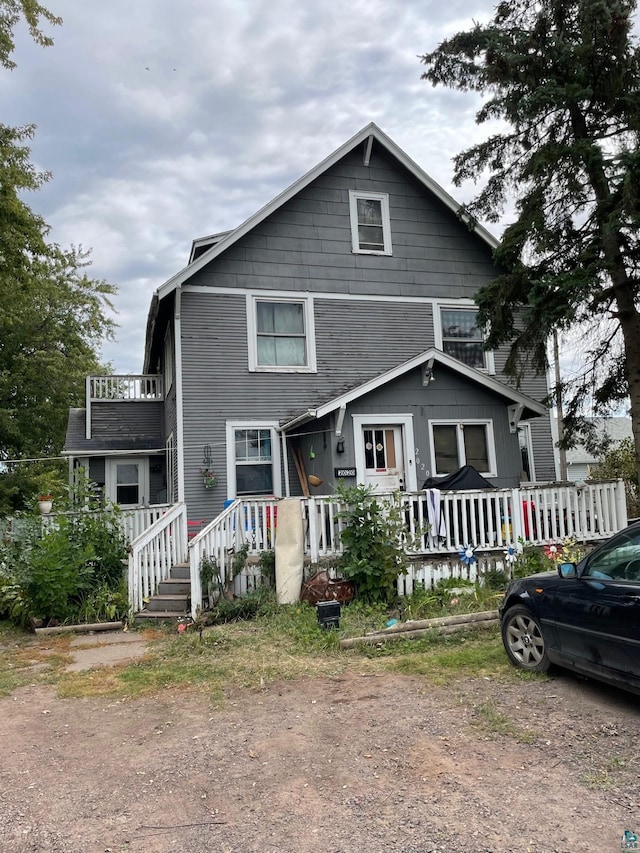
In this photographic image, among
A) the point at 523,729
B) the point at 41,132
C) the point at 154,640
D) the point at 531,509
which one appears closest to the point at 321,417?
the point at 531,509

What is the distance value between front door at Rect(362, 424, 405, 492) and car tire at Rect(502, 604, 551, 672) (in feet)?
19.9

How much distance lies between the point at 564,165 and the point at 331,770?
966cm

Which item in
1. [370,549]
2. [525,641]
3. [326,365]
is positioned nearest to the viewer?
[525,641]

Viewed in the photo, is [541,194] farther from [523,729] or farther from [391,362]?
[523,729]

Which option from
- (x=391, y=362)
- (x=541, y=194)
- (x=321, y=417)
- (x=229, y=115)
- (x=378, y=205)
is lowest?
(x=321, y=417)

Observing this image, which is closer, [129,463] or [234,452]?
[234,452]

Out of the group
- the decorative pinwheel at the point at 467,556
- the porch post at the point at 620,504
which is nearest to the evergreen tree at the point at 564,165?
the porch post at the point at 620,504

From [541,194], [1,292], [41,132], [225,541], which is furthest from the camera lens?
[1,292]

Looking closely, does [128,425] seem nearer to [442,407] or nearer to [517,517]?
[442,407]

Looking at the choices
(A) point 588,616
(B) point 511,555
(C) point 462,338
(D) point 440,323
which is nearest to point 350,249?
(D) point 440,323

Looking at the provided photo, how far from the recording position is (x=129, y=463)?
50.5 feet

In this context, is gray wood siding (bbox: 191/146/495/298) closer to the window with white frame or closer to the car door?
the window with white frame

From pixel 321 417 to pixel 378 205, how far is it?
6.12 m

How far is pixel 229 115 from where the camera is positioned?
1300 cm
